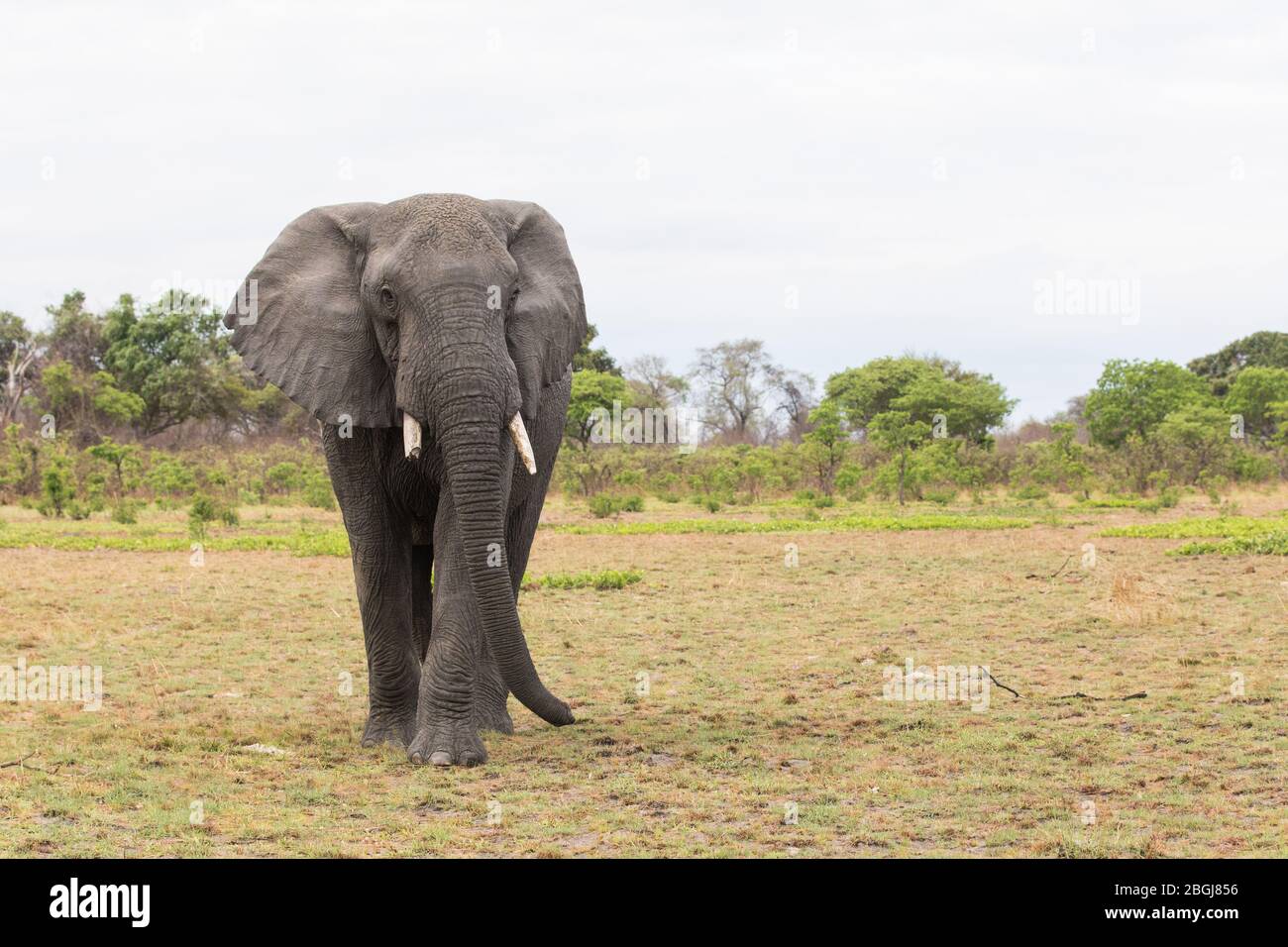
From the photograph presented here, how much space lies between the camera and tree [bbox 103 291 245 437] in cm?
4609

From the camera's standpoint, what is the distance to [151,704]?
9.44 meters

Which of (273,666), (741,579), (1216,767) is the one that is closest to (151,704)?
(273,666)

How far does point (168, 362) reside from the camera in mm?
47000

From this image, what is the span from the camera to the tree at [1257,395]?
153 ft

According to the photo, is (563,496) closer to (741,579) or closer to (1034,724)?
(741,579)

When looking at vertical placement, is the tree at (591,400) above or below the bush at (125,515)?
above

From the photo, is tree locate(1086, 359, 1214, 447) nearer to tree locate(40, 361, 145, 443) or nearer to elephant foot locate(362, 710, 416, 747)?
tree locate(40, 361, 145, 443)

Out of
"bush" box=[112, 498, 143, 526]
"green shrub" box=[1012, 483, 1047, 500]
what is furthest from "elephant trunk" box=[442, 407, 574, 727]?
"green shrub" box=[1012, 483, 1047, 500]

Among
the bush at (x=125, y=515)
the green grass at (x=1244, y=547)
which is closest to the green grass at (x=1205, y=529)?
the green grass at (x=1244, y=547)

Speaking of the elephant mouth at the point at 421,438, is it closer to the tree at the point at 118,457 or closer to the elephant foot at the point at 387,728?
the elephant foot at the point at 387,728

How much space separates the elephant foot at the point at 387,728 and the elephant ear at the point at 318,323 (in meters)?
1.66

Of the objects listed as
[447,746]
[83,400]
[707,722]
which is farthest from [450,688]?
[83,400]
